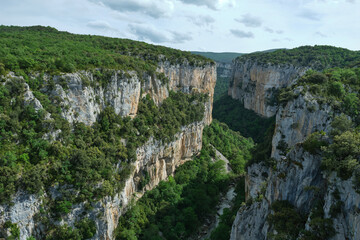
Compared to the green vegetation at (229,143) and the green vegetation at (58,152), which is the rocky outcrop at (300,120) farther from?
the green vegetation at (229,143)

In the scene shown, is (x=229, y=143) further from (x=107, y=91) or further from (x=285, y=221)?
(x=285, y=221)

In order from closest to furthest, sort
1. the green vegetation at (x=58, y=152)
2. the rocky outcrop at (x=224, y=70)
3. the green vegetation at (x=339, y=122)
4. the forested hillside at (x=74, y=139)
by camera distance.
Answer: the green vegetation at (x=339, y=122)
the green vegetation at (x=58, y=152)
the forested hillside at (x=74, y=139)
the rocky outcrop at (x=224, y=70)

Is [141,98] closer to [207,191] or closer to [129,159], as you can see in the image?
[129,159]

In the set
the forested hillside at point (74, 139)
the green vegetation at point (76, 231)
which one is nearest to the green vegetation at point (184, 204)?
the forested hillside at point (74, 139)

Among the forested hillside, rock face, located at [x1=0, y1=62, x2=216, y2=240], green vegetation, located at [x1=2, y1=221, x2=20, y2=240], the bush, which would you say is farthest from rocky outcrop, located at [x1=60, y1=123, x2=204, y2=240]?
the bush

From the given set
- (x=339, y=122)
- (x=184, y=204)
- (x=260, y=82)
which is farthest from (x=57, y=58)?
(x=260, y=82)

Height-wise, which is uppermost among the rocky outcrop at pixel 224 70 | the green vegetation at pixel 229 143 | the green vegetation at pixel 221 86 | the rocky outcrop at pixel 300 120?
the rocky outcrop at pixel 224 70

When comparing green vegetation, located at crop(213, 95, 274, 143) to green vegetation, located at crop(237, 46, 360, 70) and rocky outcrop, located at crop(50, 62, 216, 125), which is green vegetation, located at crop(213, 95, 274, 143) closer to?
green vegetation, located at crop(237, 46, 360, 70)
